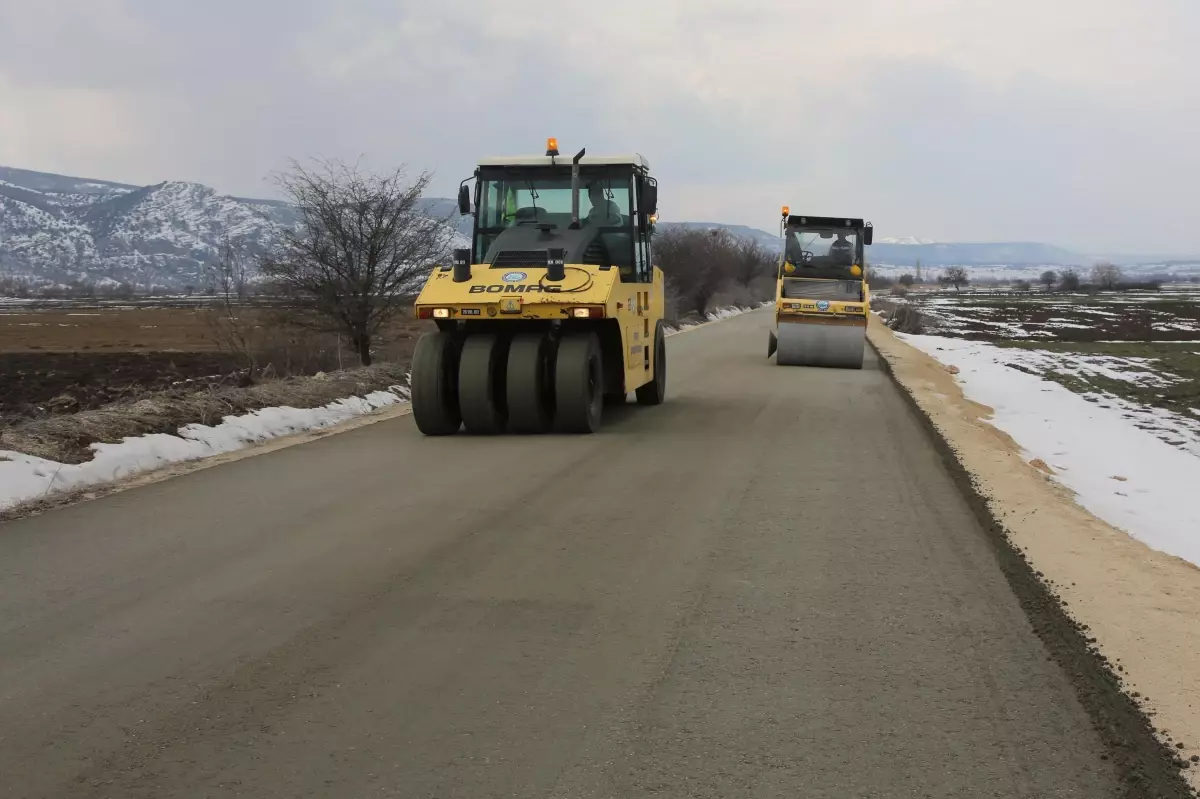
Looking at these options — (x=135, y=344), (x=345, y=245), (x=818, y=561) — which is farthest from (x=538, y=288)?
(x=135, y=344)

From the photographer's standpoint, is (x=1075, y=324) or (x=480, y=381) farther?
(x=1075, y=324)

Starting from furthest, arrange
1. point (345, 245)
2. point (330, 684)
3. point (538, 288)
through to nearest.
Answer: point (345, 245), point (538, 288), point (330, 684)

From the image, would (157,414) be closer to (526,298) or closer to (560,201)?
(526,298)

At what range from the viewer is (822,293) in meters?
22.7

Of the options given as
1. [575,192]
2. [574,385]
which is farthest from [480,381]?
[575,192]

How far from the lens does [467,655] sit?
4.75m

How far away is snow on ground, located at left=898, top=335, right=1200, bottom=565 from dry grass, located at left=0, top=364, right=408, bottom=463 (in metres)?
9.09

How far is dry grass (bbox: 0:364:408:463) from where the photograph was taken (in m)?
9.30

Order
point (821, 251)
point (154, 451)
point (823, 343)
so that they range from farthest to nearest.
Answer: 1. point (821, 251)
2. point (823, 343)
3. point (154, 451)

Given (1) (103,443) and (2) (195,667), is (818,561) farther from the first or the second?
(1) (103,443)

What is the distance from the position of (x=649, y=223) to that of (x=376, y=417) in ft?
14.7

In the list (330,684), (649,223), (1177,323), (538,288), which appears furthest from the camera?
(1177,323)

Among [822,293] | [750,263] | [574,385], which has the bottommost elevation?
[574,385]

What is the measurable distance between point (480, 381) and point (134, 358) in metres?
28.8
